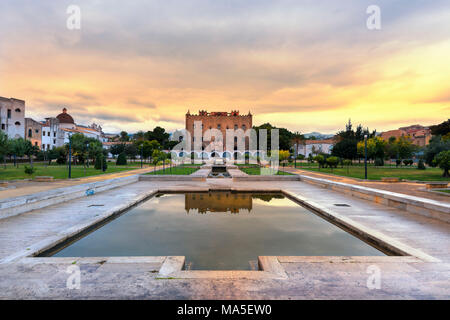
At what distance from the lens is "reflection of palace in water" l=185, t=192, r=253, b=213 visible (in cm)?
950

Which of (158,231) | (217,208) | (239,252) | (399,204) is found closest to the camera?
(239,252)

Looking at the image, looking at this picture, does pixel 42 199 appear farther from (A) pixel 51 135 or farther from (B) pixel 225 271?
(A) pixel 51 135

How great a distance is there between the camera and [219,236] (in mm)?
6266

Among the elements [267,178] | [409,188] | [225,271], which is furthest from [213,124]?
[225,271]

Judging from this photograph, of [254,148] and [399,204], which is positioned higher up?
[254,148]

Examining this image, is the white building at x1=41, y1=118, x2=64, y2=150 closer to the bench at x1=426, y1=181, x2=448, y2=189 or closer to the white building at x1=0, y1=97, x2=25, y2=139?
the white building at x1=0, y1=97, x2=25, y2=139

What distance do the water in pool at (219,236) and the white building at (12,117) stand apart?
144 ft

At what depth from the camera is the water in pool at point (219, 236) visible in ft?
16.6

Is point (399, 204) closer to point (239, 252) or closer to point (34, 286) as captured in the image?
point (239, 252)

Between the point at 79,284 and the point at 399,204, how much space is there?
8905 millimetres

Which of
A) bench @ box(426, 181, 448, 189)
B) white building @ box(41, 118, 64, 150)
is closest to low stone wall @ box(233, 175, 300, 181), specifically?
bench @ box(426, 181, 448, 189)

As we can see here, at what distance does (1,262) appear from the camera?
3.84 m

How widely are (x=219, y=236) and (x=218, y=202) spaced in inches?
171
